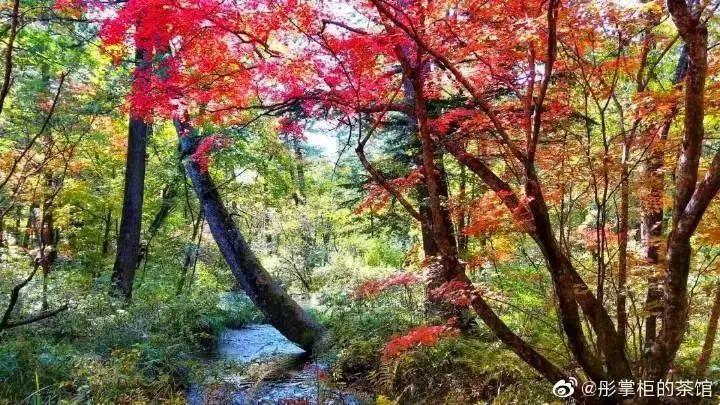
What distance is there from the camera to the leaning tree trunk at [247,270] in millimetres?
6961

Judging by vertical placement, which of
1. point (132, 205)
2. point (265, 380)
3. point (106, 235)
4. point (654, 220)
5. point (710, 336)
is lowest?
point (265, 380)

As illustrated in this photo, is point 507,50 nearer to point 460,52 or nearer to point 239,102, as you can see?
point 460,52

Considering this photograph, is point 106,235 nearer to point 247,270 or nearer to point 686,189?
point 247,270

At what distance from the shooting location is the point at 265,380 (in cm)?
646

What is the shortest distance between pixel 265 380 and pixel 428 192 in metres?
3.86

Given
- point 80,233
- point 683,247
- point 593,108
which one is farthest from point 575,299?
point 80,233

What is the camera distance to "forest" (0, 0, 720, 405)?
3.17 meters

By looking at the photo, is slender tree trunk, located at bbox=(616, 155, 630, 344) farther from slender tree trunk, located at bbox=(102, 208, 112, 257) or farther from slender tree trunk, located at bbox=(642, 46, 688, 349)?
slender tree trunk, located at bbox=(102, 208, 112, 257)

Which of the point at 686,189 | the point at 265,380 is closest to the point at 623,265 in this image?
the point at 686,189

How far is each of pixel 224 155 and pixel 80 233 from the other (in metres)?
5.83

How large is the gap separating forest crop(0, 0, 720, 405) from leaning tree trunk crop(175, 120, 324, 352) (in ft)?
0.11

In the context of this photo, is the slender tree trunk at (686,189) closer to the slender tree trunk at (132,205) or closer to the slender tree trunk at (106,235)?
the slender tree trunk at (132,205)

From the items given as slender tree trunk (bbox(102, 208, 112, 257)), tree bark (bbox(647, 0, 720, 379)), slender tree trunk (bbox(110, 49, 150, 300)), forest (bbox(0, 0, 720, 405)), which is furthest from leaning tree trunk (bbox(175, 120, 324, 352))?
slender tree trunk (bbox(102, 208, 112, 257))

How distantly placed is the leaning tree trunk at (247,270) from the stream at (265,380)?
1.60 ft
